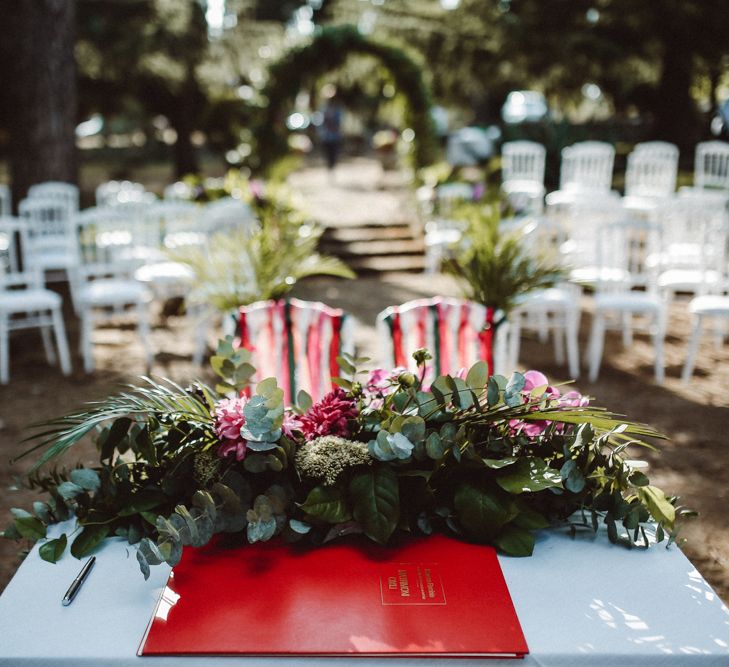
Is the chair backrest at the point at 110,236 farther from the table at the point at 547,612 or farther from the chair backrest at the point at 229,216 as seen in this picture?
the table at the point at 547,612

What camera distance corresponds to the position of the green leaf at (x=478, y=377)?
1.51m

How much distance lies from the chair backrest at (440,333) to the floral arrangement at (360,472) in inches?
40.9

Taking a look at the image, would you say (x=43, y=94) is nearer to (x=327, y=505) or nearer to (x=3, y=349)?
(x=3, y=349)

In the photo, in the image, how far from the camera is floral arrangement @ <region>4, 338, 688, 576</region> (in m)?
1.40

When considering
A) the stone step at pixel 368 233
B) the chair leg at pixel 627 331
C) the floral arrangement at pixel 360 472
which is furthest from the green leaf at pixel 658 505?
the stone step at pixel 368 233

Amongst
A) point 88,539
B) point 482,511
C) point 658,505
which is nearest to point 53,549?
point 88,539

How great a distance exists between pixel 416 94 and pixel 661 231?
522 centimetres

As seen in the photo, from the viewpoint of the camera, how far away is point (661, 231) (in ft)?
14.8

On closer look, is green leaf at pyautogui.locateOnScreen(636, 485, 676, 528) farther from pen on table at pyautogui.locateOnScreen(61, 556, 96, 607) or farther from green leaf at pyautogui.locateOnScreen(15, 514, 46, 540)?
green leaf at pyautogui.locateOnScreen(15, 514, 46, 540)

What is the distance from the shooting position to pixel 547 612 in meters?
1.26

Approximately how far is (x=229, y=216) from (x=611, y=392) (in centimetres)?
284

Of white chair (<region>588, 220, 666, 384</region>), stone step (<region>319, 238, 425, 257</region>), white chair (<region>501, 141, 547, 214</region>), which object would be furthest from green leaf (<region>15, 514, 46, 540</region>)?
stone step (<region>319, 238, 425, 257</region>)

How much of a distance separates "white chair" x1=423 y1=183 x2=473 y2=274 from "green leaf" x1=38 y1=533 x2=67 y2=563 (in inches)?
219

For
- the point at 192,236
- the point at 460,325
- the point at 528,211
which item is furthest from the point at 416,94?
the point at 460,325
